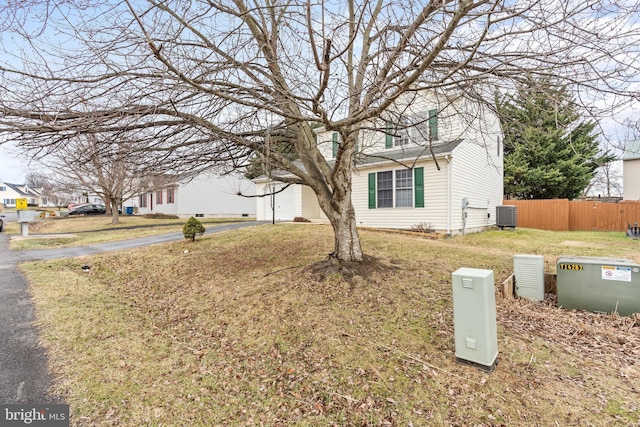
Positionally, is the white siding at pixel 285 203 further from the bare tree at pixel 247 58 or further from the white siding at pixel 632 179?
the white siding at pixel 632 179

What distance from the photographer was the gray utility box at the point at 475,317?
117 inches

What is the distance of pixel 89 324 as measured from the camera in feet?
15.0

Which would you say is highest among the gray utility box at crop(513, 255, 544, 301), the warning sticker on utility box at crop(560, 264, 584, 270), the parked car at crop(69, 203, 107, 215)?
the parked car at crop(69, 203, 107, 215)

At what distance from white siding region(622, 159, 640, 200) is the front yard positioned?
20.9 m

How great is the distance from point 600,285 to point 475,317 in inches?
108

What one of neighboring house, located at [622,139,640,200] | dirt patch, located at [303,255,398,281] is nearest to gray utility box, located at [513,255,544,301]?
dirt patch, located at [303,255,398,281]

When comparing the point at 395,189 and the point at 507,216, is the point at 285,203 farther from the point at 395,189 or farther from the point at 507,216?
the point at 507,216

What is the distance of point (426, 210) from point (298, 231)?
16.5 ft

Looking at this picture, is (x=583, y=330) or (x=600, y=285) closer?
(x=583, y=330)

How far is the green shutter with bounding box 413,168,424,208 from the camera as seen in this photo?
40.6 feet

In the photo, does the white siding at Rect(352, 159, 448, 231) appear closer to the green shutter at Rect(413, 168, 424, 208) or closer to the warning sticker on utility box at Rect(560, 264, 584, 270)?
the green shutter at Rect(413, 168, 424, 208)

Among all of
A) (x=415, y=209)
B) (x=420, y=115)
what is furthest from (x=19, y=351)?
(x=415, y=209)

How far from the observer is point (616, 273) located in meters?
4.24

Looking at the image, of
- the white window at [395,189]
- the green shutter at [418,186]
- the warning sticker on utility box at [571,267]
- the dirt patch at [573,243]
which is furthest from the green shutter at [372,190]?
the warning sticker on utility box at [571,267]
